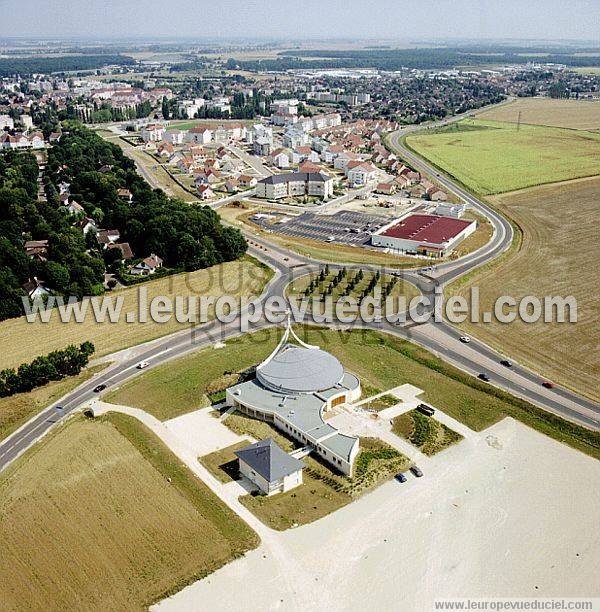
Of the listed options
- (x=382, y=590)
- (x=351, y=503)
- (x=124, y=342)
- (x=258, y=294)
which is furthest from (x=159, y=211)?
(x=382, y=590)

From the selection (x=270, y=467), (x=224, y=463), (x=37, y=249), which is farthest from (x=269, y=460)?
(x=37, y=249)

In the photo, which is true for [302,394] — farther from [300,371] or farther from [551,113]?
[551,113]

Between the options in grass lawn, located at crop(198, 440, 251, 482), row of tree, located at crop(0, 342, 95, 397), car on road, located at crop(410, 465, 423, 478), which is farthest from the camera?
row of tree, located at crop(0, 342, 95, 397)

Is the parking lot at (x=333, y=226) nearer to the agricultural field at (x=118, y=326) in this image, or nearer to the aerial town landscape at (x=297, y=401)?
the aerial town landscape at (x=297, y=401)

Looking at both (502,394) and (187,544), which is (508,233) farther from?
(187,544)

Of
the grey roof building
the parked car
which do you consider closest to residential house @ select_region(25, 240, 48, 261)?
the grey roof building

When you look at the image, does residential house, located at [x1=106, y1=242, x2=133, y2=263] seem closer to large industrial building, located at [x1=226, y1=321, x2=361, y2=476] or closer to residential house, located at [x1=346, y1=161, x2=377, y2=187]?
large industrial building, located at [x1=226, y1=321, x2=361, y2=476]

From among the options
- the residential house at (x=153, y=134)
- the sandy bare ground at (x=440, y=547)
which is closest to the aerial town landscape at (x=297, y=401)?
the sandy bare ground at (x=440, y=547)
